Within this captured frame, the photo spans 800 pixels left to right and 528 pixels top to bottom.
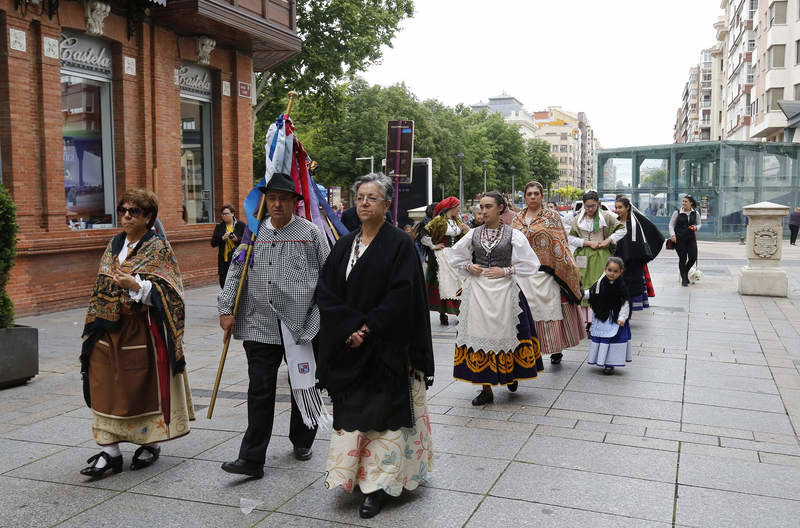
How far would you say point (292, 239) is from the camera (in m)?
4.61

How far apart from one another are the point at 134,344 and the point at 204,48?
12434 millimetres

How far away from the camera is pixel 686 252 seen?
1578 cm

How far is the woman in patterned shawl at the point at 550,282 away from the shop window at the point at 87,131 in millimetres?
8334

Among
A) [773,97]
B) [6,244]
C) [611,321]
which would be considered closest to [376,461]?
[611,321]

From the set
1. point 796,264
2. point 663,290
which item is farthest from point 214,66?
point 796,264

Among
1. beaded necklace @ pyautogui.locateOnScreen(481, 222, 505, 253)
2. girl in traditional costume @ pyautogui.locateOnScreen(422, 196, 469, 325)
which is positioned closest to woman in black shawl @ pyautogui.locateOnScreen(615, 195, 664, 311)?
girl in traditional costume @ pyautogui.locateOnScreen(422, 196, 469, 325)

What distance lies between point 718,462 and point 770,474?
311mm

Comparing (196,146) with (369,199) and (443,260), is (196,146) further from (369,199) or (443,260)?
(369,199)

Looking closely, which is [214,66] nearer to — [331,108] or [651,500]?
[331,108]

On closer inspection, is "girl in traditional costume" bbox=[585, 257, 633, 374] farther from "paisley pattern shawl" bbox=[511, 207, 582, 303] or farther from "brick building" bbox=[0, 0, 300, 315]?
"brick building" bbox=[0, 0, 300, 315]

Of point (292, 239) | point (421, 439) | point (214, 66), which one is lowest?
point (421, 439)

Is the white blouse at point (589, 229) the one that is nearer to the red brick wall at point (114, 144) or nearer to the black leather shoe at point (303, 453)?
the black leather shoe at point (303, 453)

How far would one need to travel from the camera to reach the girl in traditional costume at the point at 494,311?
20.7 feet

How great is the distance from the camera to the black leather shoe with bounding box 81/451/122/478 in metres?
4.46
